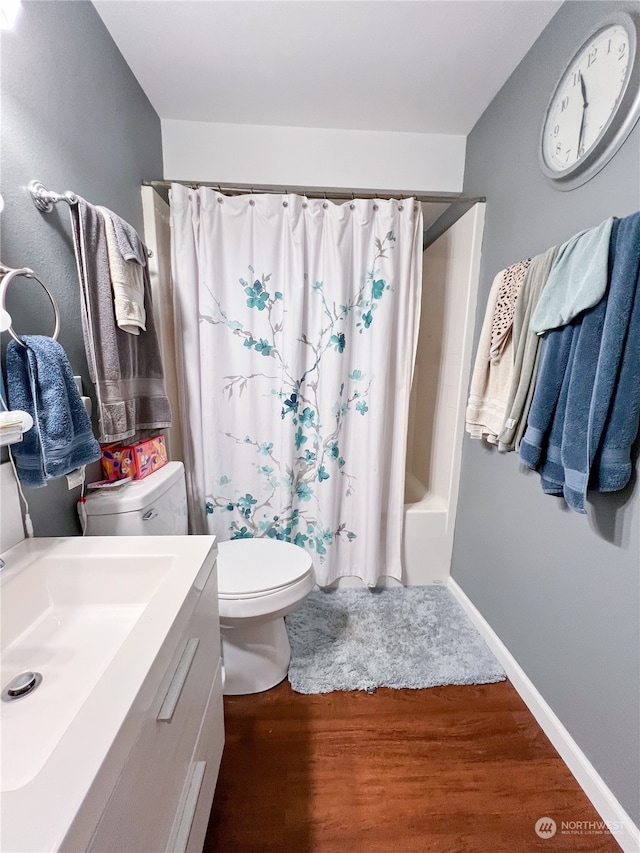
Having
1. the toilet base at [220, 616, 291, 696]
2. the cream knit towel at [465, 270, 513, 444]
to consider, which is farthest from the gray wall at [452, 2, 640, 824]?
the toilet base at [220, 616, 291, 696]

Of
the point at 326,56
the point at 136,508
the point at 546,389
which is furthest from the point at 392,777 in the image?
the point at 326,56

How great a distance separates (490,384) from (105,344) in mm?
1395

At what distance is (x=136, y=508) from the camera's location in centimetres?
110

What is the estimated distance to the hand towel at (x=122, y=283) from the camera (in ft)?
3.61

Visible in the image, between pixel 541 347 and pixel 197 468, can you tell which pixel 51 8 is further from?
pixel 541 347

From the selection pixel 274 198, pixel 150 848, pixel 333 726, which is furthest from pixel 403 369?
pixel 150 848

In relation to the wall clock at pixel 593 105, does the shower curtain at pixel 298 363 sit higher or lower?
lower

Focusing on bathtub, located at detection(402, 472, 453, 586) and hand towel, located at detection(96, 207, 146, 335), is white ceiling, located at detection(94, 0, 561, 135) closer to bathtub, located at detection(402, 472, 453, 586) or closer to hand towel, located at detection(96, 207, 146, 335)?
hand towel, located at detection(96, 207, 146, 335)

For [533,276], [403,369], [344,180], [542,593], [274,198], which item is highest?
[344,180]

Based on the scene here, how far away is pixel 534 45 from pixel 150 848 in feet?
7.90

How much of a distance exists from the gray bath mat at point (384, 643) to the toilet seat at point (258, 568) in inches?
17.3

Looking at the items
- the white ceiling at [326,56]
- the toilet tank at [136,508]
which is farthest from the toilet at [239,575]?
the white ceiling at [326,56]

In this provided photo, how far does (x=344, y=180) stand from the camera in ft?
5.74

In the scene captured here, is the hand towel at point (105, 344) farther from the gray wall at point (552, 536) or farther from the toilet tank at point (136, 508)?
the gray wall at point (552, 536)
